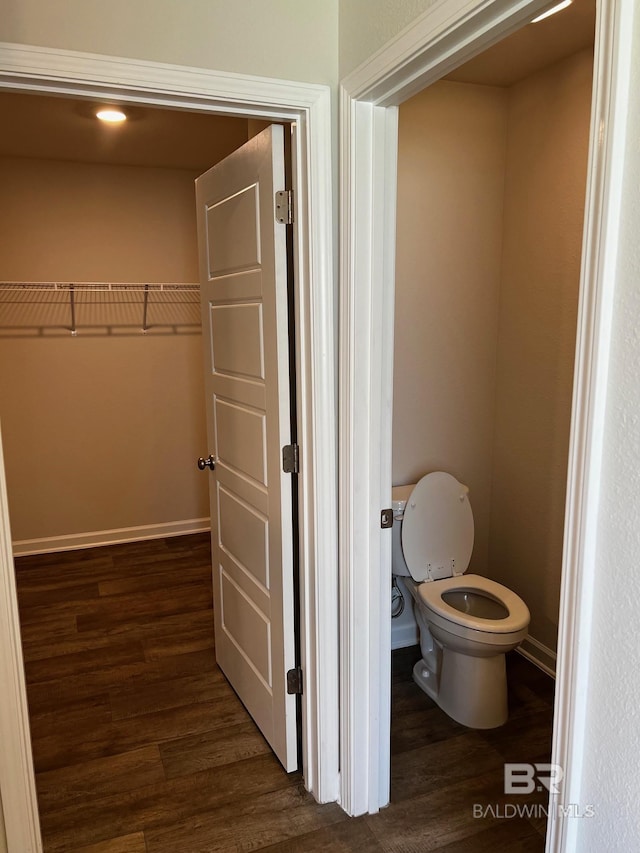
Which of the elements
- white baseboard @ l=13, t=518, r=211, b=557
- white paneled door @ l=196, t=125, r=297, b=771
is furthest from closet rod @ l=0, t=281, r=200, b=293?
white paneled door @ l=196, t=125, r=297, b=771

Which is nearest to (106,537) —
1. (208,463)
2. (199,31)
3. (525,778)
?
(208,463)

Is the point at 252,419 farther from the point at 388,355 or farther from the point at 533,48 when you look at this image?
the point at 533,48

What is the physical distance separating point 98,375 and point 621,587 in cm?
376

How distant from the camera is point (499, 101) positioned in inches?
108

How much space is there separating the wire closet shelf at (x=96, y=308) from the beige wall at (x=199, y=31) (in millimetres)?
2756

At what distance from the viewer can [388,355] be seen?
6.06ft

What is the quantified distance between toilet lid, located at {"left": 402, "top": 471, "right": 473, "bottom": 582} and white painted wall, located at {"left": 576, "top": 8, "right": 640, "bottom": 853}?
1580 mm

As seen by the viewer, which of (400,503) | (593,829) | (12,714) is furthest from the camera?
(400,503)

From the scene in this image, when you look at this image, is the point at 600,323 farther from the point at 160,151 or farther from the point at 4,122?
the point at 160,151

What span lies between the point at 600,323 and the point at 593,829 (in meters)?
0.82

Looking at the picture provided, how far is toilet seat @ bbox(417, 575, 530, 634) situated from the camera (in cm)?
234

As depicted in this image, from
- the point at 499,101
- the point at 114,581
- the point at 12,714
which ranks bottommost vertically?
the point at 114,581

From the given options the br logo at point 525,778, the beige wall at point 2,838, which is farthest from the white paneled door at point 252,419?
the beige wall at point 2,838

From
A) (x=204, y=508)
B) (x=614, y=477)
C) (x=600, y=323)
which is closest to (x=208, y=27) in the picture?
(x=600, y=323)
